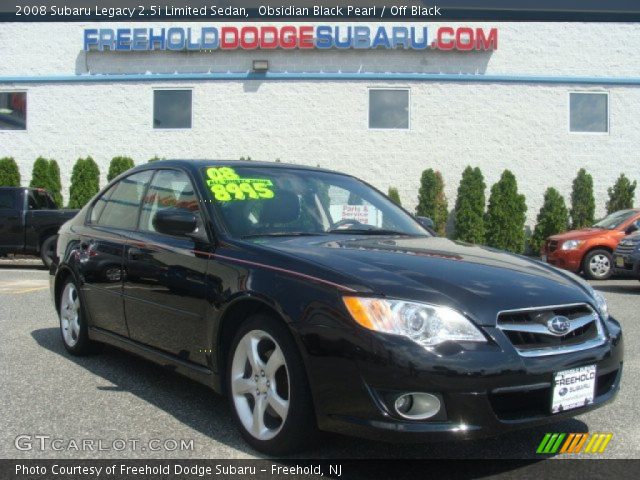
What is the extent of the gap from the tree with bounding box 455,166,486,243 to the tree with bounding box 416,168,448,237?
1.67 ft

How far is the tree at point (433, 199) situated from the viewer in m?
17.7

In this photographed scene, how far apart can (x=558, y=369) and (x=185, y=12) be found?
57.1 feet

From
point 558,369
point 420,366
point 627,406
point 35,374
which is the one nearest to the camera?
point 420,366

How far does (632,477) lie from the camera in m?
3.21

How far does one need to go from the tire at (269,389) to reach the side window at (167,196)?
100cm

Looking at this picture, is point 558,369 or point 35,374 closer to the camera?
point 558,369

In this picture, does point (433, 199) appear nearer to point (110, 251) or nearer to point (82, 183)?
point (82, 183)

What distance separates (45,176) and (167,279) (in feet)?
51.7

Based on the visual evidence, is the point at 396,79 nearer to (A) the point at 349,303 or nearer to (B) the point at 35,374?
(B) the point at 35,374

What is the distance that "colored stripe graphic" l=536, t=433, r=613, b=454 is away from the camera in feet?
11.6

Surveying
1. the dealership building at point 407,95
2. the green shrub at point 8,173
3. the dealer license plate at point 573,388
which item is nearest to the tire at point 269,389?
the dealer license plate at point 573,388

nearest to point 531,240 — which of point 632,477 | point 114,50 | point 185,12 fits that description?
point 185,12

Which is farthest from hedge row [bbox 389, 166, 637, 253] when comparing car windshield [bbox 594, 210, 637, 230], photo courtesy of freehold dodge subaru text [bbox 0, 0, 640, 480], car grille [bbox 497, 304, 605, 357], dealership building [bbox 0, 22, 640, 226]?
car grille [bbox 497, 304, 605, 357]

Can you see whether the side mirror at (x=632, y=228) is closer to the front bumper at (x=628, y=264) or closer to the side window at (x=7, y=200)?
the front bumper at (x=628, y=264)
